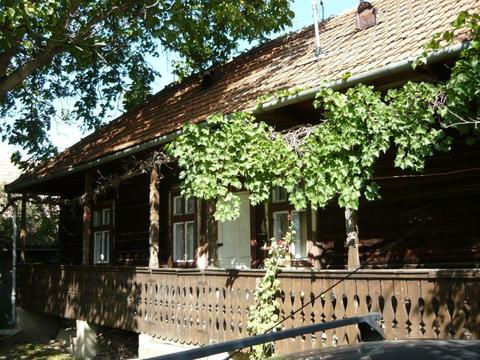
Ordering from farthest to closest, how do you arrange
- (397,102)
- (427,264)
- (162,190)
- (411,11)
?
(162,190), (411,11), (427,264), (397,102)

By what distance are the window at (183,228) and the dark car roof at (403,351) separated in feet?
31.0

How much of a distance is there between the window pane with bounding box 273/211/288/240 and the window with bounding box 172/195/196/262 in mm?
2521

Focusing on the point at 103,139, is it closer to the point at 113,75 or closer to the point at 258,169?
the point at 113,75

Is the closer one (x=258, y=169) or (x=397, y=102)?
(x=397, y=102)

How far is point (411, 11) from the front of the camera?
29.8 feet

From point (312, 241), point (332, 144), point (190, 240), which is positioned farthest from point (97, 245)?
point (332, 144)

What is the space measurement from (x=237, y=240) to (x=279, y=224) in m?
1.30

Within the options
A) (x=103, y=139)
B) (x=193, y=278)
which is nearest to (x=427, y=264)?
(x=193, y=278)

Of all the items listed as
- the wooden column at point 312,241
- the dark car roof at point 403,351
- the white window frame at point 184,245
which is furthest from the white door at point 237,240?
the dark car roof at point 403,351

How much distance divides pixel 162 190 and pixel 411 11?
6623mm

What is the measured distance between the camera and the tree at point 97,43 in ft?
33.8

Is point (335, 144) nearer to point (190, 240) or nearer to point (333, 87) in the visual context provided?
point (333, 87)

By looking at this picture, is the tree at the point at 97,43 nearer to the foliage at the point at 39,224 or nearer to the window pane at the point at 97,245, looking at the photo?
the window pane at the point at 97,245

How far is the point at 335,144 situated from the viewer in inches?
249
